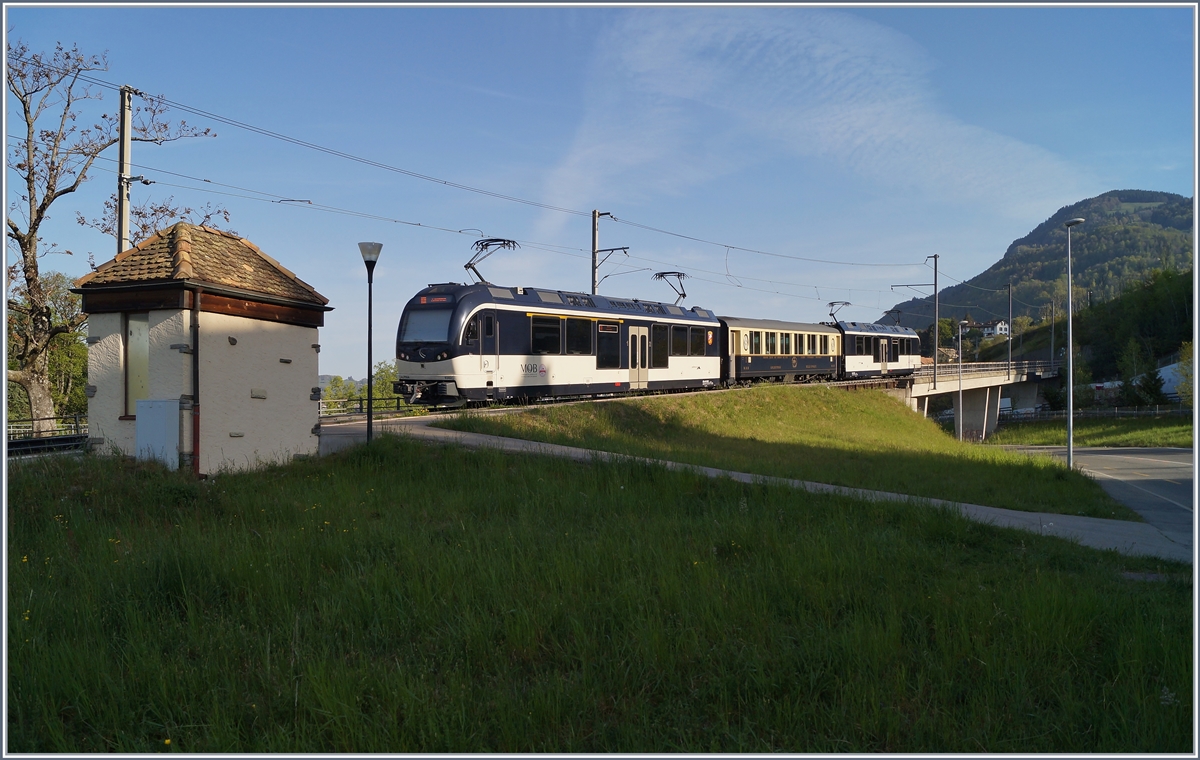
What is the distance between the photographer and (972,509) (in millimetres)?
12844

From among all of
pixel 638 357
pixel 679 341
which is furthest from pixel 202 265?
pixel 679 341

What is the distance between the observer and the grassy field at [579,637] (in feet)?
14.7

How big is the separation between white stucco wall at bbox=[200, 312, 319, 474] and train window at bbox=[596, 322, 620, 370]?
1253 centimetres

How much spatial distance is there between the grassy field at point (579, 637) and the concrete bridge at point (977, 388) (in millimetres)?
44830

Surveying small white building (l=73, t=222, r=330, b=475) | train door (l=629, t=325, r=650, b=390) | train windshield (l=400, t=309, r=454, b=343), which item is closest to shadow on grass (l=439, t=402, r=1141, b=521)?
train door (l=629, t=325, r=650, b=390)

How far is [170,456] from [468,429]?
8.17 m

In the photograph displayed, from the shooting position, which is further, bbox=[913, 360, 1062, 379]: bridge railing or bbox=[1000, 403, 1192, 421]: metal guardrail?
bbox=[1000, 403, 1192, 421]: metal guardrail

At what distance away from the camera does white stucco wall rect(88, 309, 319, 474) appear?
38.4 feet

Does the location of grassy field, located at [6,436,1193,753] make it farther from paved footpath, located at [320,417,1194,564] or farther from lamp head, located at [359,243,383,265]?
lamp head, located at [359,243,383,265]

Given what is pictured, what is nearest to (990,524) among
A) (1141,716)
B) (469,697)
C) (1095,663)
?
(1095,663)

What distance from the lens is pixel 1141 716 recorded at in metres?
4.54

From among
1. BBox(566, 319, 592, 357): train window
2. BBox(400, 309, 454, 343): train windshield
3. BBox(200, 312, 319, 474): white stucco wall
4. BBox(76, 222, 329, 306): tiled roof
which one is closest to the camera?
BBox(76, 222, 329, 306): tiled roof

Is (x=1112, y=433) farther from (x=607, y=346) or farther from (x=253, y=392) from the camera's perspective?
(x=253, y=392)

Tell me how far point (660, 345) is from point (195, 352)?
779 inches
